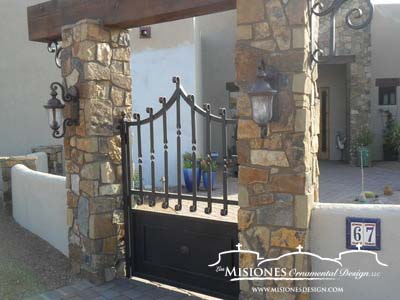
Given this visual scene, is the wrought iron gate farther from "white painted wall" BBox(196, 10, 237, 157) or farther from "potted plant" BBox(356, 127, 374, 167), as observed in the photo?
"potted plant" BBox(356, 127, 374, 167)

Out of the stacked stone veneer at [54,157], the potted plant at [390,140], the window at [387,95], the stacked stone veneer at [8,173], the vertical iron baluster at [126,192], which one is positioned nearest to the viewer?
the vertical iron baluster at [126,192]

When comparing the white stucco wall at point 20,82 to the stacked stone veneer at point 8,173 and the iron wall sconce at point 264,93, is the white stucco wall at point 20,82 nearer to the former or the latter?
the stacked stone veneer at point 8,173

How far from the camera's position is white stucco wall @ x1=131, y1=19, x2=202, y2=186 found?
370 inches

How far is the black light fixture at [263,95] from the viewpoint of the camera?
295 centimetres

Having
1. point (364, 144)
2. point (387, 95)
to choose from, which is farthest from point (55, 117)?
point (387, 95)

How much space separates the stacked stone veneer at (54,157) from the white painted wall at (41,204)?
6.44ft

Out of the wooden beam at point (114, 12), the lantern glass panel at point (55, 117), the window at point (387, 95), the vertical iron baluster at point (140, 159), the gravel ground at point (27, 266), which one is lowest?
the gravel ground at point (27, 266)

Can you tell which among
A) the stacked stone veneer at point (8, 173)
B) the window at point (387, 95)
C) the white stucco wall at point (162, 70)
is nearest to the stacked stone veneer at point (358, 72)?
the window at point (387, 95)

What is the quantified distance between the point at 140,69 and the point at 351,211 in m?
7.12

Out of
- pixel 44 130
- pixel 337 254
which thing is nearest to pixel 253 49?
pixel 337 254

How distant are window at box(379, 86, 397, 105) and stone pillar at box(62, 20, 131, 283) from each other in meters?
10.3

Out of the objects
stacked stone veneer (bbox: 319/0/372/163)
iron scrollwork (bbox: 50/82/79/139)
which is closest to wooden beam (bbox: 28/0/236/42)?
iron scrollwork (bbox: 50/82/79/139)

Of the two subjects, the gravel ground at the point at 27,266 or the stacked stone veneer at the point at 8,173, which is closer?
the gravel ground at the point at 27,266

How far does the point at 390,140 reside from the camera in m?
12.4
